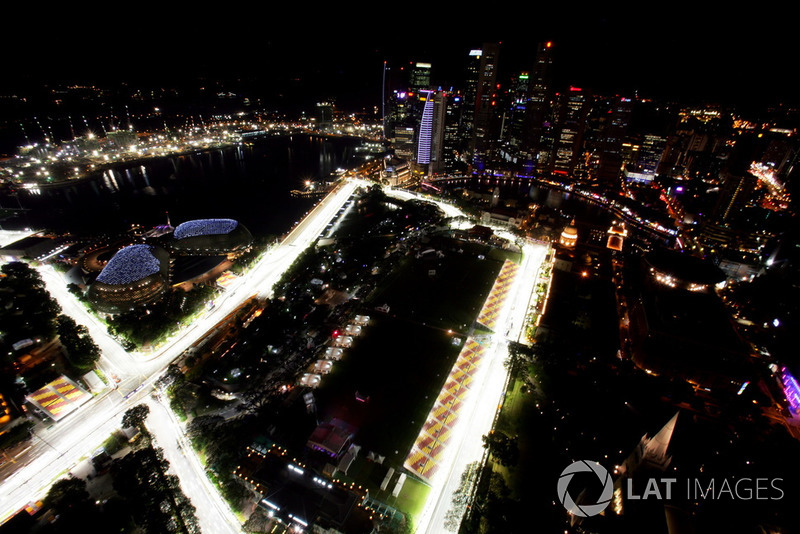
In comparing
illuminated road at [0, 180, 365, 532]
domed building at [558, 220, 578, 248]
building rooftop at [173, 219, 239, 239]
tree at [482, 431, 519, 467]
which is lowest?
illuminated road at [0, 180, 365, 532]

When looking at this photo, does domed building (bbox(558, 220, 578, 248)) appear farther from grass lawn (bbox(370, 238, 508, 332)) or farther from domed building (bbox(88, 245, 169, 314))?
domed building (bbox(88, 245, 169, 314))

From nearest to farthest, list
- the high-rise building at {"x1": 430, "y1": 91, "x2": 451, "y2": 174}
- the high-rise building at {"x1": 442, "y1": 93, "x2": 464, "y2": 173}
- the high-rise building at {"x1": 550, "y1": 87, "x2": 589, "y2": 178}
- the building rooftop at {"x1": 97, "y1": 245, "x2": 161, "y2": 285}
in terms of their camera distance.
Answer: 1. the building rooftop at {"x1": 97, "y1": 245, "x2": 161, "y2": 285}
2. the high-rise building at {"x1": 430, "y1": 91, "x2": 451, "y2": 174}
3. the high-rise building at {"x1": 550, "y1": 87, "x2": 589, "y2": 178}
4. the high-rise building at {"x1": 442, "y1": 93, "x2": 464, "y2": 173}

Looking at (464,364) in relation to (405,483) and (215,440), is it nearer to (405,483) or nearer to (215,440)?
(405,483)

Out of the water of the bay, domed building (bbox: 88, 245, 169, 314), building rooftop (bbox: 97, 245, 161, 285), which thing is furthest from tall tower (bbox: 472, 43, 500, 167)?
domed building (bbox: 88, 245, 169, 314)

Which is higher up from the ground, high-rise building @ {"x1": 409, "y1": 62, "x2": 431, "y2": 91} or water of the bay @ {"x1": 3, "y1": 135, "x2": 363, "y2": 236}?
high-rise building @ {"x1": 409, "y1": 62, "x2": 431, "y2": 91}

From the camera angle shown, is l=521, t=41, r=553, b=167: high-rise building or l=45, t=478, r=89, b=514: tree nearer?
l=45, t=478, r=89, b=514: tree

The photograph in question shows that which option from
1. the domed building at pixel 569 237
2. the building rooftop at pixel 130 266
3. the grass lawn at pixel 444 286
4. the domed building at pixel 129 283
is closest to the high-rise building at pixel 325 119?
the grass lawn at pixel 444 286
